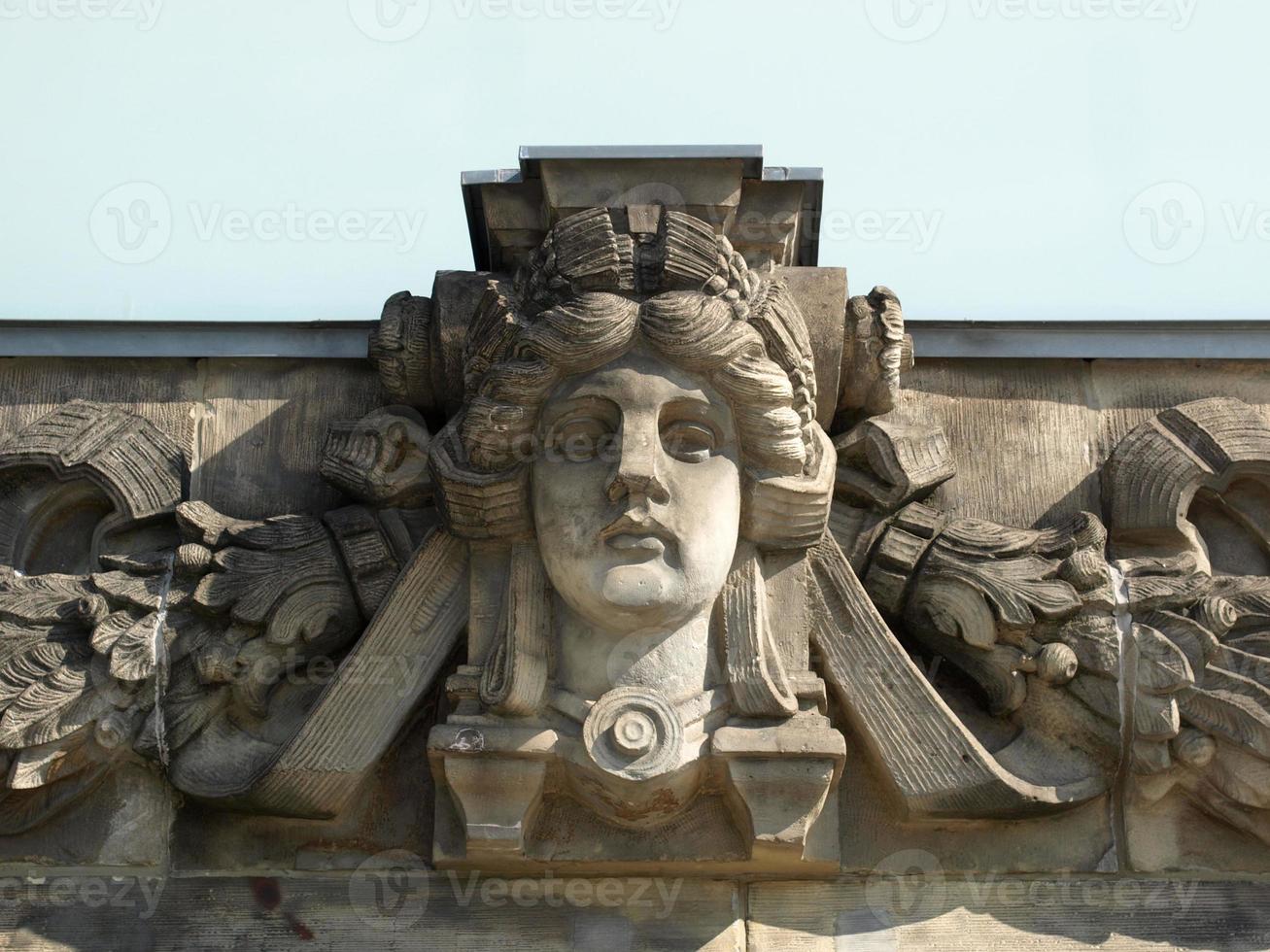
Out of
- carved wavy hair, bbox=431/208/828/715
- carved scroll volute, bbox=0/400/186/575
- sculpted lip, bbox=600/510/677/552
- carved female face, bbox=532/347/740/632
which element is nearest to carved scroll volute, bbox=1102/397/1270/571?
carved wavy hair, bbox=431/208/828/715

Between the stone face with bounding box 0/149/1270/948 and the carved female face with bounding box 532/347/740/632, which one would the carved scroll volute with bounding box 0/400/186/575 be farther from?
the carved female face with bounding box 532/347/740/632

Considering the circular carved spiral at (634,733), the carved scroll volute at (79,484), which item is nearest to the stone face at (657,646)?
the circular carved spiral at (634,733)

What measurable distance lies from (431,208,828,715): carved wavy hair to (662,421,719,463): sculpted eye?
98 millimetres

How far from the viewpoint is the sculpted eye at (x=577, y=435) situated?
5.04m

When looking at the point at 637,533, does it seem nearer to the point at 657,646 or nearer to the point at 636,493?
the point at 636,493

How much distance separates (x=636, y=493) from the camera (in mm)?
4852

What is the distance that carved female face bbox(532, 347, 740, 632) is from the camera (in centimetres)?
485

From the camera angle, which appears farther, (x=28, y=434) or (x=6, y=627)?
(x=28, y=434)

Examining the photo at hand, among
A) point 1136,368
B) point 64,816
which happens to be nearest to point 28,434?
point 64,816

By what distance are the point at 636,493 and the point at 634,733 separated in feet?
1.79

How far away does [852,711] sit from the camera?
5.09 meters

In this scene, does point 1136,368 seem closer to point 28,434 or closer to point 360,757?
point 360,757

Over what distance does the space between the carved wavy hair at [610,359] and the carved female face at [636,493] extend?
0.05 m

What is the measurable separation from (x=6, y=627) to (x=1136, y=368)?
9.79ft
